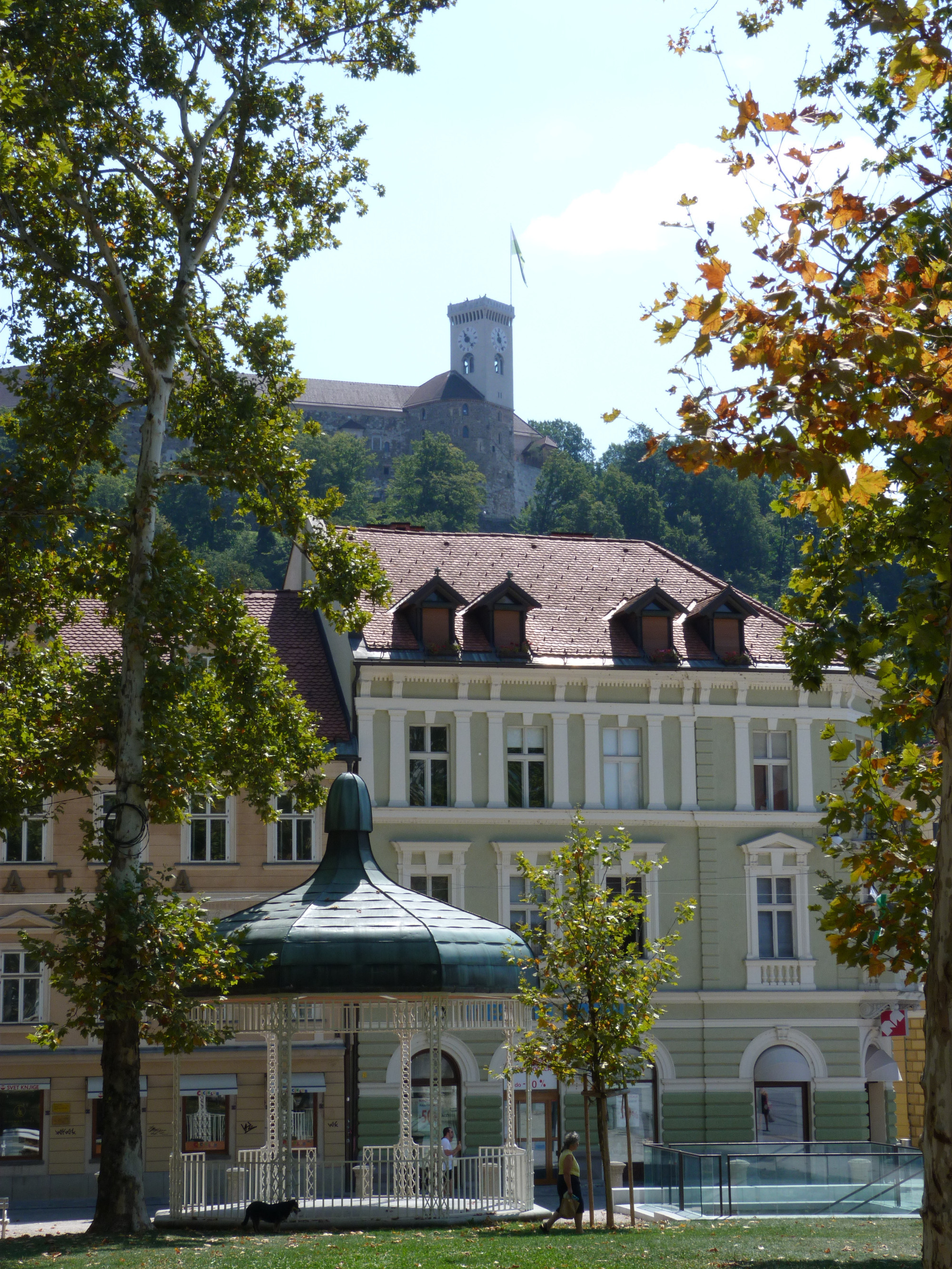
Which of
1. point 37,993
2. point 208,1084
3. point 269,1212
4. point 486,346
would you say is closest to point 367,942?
point 269,1212

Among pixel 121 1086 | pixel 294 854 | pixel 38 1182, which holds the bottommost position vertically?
pixel 38 1182

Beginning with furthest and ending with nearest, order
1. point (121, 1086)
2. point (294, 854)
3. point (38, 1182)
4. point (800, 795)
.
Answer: point (800, 795) < point (294, 854) < point (38, 1182) < point (121, 1086)

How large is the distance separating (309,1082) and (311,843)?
206 inches

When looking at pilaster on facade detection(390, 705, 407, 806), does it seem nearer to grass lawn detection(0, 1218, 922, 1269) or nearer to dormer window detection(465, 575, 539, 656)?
dormer window detection(465, 575, 539, 656)

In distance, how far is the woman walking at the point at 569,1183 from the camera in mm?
22266

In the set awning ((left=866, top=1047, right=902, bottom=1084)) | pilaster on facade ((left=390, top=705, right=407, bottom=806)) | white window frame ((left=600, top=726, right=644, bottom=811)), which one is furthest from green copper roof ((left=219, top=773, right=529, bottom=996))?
awning ((left=866, top=1047, right=902, bottom=1084))

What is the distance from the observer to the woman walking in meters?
22.3

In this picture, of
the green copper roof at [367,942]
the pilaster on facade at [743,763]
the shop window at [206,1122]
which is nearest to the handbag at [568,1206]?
the green copper roof at [367,942]

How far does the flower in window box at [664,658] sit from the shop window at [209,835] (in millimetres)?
10815

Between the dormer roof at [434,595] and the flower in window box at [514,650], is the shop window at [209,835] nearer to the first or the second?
the dormer roof at [434,595]

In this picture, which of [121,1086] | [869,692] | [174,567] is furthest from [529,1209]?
[869,692]

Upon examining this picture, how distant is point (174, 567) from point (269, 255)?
6276 millimetres

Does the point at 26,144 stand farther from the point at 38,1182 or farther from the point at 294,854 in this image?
the point at 38,1182

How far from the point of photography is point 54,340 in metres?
23.9
